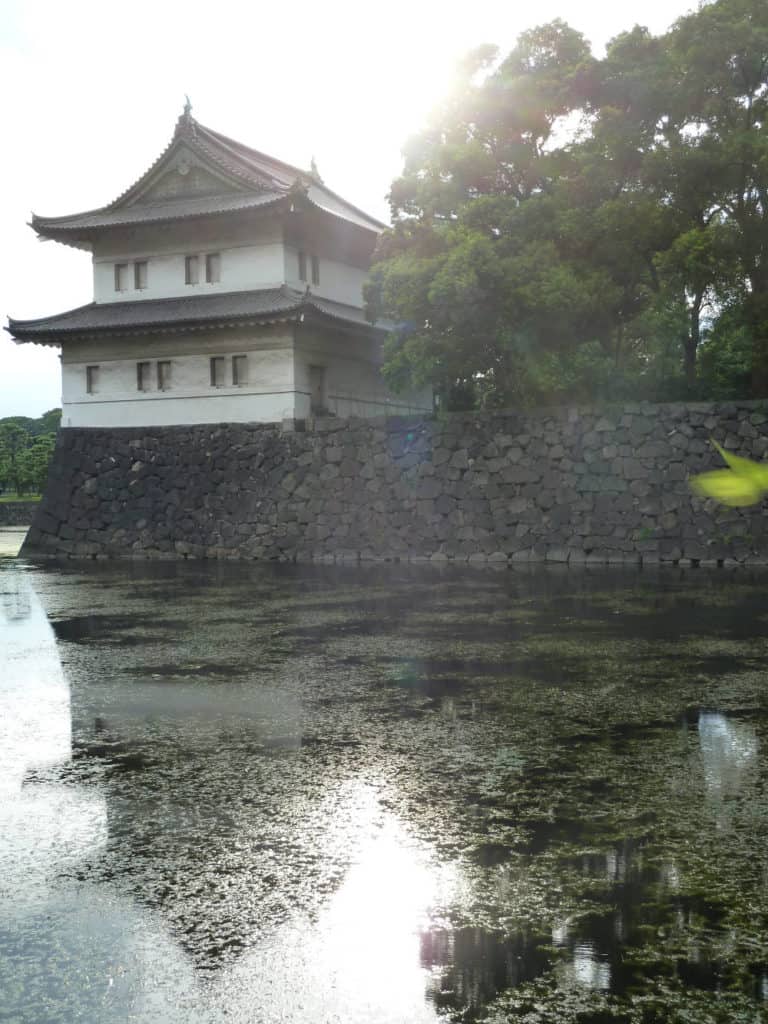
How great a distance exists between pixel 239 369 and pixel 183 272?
143 inches

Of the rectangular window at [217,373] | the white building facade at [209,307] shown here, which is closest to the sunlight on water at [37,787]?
the white building facade at [209,307]

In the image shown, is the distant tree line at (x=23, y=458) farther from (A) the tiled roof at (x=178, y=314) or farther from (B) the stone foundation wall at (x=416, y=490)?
(B) the stone foundation wall at (x=416, y=490)

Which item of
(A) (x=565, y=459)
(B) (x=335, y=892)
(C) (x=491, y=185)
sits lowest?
(B) (x=335, y=892)

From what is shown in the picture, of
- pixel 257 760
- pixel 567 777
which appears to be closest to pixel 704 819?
pixel 567 777

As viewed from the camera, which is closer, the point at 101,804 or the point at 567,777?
the point at 101,804

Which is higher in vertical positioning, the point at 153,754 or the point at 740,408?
the point at 740,408

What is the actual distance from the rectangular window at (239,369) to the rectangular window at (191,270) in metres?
2.89

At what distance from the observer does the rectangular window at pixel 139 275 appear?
29109 millimetres

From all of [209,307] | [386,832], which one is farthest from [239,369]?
[386,832]

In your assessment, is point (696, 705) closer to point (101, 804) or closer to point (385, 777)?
point (385, 777)

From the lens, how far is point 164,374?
28172mm

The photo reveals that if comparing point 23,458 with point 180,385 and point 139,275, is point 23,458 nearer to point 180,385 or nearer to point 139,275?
point 139,275

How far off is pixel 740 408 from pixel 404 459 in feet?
25.0

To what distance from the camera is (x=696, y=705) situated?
707cm
